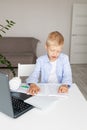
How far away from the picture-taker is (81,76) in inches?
187

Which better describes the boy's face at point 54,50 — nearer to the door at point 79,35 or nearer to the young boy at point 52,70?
the young boy at point 52,70

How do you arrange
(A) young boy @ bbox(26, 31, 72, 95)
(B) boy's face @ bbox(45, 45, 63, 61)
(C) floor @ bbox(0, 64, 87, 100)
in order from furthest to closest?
(C) floor @ bbox(0, 64, 87, 100)
(A) young boy @ bbox(26, 31, 72, 95)
(B) boy's face @ bbox(45, 45, 63, 61)

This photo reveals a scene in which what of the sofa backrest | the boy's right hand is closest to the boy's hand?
the boy's right hand

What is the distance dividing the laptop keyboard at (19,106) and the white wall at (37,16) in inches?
192

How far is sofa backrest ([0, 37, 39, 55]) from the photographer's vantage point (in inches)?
226

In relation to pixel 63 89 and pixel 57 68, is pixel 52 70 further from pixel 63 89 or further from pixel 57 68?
pixel 63 89

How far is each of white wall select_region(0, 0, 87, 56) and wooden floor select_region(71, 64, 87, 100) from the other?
109 cm

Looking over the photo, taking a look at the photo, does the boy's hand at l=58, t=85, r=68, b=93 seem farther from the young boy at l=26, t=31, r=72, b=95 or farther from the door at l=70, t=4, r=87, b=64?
the door at l=70, t=4, r=87, b=64

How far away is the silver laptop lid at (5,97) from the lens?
949 millimetres

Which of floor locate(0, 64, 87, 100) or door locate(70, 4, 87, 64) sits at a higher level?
door locate(70, 4, 87, 64)

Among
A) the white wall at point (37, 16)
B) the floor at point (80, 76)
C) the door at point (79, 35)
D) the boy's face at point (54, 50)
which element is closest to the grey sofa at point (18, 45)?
the white wall at point (37, 16)

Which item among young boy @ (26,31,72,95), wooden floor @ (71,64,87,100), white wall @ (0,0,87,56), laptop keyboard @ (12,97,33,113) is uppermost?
white wall @ (0,0,87,56)

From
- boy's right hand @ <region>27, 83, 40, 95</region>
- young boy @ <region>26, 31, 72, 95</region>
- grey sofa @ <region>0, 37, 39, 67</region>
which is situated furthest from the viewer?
grey sofa @ <region>0, 37, 39, 67</region>

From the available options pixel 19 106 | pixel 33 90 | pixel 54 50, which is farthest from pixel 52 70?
pixel 19 106
